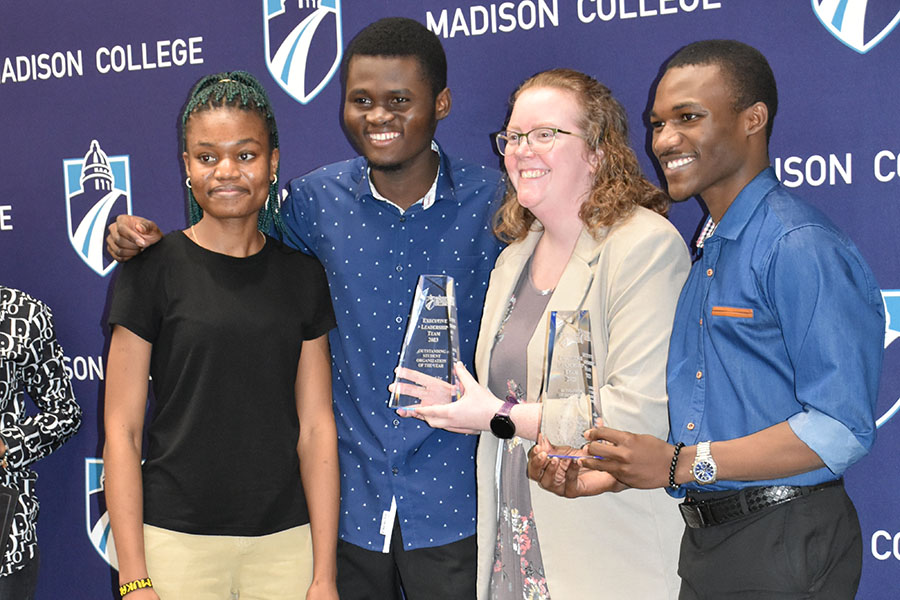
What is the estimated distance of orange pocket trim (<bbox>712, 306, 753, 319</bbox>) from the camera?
1730 mm

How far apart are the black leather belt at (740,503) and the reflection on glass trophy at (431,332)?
63 centimetres

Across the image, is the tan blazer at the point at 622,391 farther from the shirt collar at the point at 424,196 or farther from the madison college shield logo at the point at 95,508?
the madison college shield logo at the point at 95,508

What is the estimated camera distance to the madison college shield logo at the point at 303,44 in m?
3.19

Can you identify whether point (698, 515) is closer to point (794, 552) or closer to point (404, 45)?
point (794, 552)

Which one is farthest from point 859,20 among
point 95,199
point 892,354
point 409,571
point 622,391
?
point 95,199

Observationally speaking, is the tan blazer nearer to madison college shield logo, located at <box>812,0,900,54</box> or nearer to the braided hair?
the braided hair

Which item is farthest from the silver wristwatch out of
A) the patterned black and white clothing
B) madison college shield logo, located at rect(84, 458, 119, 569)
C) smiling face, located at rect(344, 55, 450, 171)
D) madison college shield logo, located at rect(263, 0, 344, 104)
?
madison college shield logo, located at rect(84, 458, 119, 569)

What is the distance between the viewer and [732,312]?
175 centimetres

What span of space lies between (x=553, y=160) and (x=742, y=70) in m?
0.47

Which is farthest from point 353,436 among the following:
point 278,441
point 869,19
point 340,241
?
point 869,19

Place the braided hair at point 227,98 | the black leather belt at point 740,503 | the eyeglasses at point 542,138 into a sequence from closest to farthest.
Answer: the black leather belt at point 740,503, the eyeglasses at point 542,138, the braided hair at point 227,98

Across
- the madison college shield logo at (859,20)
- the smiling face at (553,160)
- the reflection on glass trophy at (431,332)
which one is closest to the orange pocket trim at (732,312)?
the smiling face at (553,160)

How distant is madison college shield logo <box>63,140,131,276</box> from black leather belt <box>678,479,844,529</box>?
259cm

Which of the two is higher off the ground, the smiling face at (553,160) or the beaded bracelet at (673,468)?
the smiling face at (553,160)
